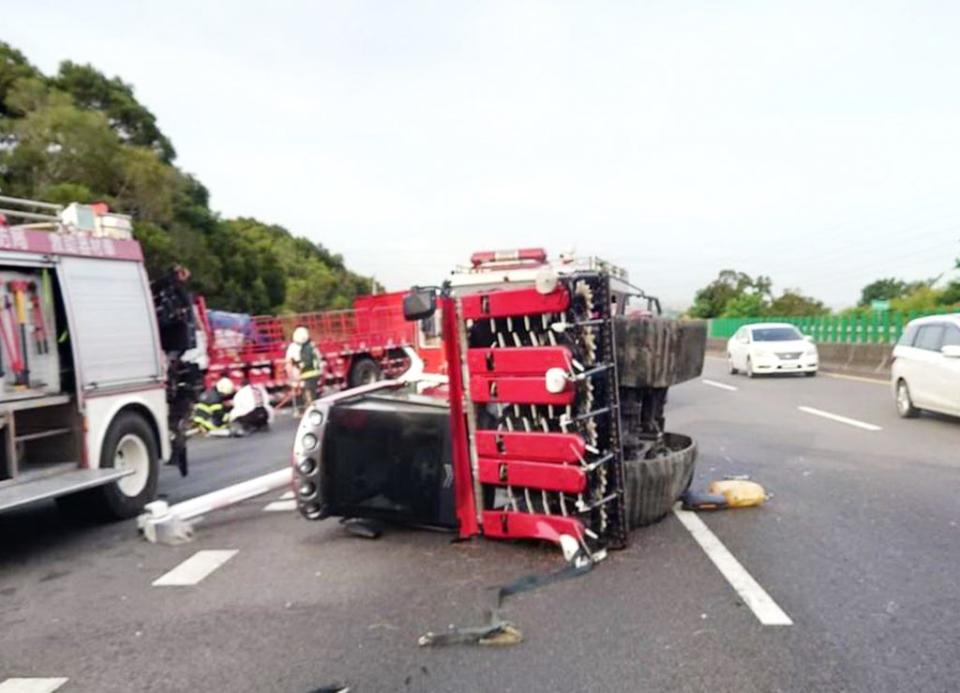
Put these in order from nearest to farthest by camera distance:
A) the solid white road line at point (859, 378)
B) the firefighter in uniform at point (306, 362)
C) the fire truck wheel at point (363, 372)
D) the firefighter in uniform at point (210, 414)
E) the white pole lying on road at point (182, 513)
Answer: the white pole lying on road at point (182, 513)
the firefighter in uniform at point (210, 414)
the firefighter in uniform at point (306, 362)
the solid white road line at point (859, 378)
the fire truck wheel at point (363, 372)

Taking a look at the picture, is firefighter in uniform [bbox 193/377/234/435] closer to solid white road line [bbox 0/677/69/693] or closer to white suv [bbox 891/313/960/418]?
solid white road line [bbox 0/677/69/693]

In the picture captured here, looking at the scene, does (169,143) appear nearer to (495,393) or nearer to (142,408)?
(142,408)

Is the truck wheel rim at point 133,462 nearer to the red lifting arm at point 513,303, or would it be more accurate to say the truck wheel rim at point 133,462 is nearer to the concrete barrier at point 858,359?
the red lifting arm at point 513,303

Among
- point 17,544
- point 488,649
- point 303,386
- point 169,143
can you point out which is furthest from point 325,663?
point 169,143

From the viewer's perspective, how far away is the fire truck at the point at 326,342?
57.4 feet

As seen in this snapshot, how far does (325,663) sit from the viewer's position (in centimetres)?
400

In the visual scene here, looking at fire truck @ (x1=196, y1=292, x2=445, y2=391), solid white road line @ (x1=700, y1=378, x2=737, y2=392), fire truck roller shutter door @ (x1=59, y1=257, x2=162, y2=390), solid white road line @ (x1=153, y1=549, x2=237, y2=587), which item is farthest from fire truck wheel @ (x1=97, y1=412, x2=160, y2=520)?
solid white road line @ (x1=700, y1=378, x2=737, y2=392)

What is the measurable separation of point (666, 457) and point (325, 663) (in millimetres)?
3243

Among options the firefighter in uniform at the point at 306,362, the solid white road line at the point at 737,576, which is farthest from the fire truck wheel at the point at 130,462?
the firefighter in uniform at the point at 306,362

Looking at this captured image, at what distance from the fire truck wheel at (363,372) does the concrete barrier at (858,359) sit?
12766mm

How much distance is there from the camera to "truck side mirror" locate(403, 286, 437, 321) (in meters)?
5.63

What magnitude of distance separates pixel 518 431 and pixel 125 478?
4360 millimetres

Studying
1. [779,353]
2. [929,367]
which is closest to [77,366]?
[929,367]

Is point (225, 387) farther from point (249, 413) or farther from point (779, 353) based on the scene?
point (779, 353)
